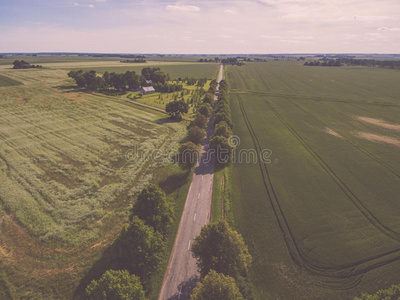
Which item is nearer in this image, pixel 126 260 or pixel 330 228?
pixel 126 260

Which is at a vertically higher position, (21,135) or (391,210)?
(21,135)

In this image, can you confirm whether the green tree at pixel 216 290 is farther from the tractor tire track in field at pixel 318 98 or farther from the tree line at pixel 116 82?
the tree line at pixel 116 82

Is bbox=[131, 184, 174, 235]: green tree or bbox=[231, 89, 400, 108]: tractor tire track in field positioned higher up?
bbox=[231, 89, 400, 108]: tractor tire track in field

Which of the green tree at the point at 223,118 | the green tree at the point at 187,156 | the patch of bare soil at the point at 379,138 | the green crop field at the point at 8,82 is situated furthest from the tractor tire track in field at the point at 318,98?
the green crop field at the point at 8,82

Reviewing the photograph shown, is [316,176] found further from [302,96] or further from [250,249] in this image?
[302,96]

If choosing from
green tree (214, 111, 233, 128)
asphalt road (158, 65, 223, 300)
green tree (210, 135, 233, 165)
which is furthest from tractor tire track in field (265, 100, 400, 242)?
asphalt road (158, 65, 223, 300)

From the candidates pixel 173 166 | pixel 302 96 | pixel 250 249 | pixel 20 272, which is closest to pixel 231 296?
pixel 250 249

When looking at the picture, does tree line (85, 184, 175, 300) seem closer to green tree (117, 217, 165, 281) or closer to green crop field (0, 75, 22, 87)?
green tree (117, 217, 165, 281)
